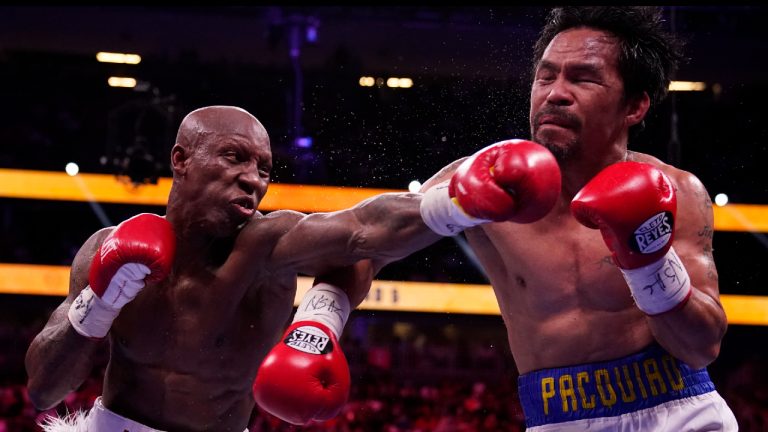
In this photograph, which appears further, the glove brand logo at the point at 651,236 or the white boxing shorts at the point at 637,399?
A: the white boxing shorts at the point at 637,399

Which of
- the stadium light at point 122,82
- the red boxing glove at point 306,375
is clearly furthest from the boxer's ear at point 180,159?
the stadium light at point 122,82

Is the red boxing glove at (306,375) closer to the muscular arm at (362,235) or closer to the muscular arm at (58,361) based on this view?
the muscular arm at (362,235)

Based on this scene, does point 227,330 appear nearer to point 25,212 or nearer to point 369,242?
point 369,242

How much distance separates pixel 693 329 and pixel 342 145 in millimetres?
6123

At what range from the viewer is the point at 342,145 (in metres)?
8.02

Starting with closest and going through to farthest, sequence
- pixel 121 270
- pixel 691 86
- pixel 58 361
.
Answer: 1. pixel 121 270
2. pixel 58 361
3. pixel 691 86

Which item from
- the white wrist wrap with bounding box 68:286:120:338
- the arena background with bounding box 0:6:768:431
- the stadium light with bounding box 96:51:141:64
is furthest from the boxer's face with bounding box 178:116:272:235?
the stadium light with bounding box 96:51:141:64

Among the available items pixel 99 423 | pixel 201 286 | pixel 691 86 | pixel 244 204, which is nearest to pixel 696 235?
pixel 244 204

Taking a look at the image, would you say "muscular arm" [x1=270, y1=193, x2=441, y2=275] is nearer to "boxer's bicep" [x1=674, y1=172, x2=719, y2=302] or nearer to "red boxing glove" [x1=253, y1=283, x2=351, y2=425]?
"red boxing glove" [x1=253, y1=283, x2=351, y2=425]

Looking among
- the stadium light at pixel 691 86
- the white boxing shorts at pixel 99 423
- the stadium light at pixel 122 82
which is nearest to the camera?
the white boxing shorts at pixel 99 423

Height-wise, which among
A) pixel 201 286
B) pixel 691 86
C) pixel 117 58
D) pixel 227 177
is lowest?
pixel 201 286

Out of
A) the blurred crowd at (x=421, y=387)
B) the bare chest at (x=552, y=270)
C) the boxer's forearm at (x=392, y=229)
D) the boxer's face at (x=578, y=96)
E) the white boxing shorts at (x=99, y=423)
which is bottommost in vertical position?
the blurred crowd at (x=421, y=387)

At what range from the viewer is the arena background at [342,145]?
8.02m

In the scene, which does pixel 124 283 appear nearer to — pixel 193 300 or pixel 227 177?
pixel 193 300
